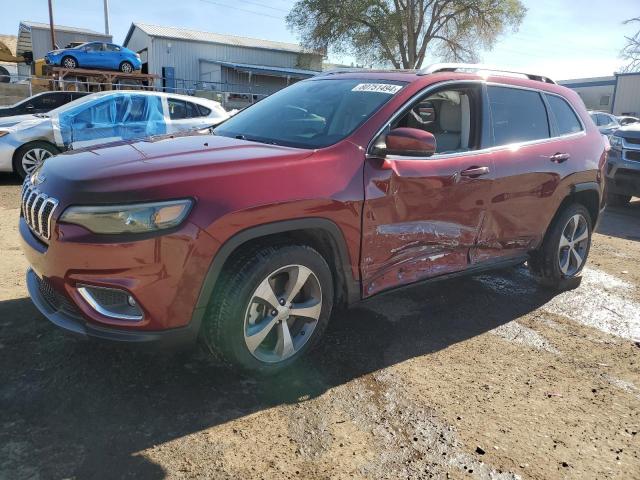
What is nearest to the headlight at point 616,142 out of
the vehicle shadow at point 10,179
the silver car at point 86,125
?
the silver car at point 86,125

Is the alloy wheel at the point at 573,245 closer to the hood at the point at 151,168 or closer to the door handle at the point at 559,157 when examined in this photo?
the door handle at the point at 559,157

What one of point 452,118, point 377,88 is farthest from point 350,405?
point 452,118

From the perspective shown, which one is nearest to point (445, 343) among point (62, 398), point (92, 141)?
point (62, 398)

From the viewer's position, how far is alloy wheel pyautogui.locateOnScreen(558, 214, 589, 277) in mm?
4742

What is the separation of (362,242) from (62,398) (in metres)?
1.81

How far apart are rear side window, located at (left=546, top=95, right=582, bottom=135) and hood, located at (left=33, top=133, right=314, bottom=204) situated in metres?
2.70

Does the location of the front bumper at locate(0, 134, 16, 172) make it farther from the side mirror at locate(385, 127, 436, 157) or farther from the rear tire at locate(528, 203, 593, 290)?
the rear tire at locate(528, 203, 593, 290)

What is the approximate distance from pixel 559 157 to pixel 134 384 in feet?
12.0

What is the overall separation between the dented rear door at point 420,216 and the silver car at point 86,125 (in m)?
5.76

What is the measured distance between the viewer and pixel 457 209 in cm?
362

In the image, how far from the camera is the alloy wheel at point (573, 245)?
15.6ft

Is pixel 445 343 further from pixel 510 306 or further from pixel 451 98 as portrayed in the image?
pixel 451 98

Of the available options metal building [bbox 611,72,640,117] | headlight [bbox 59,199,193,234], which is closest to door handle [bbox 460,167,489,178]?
headlight [bbox 59,199,193,234]

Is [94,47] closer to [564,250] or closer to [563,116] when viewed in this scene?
[563,116]
